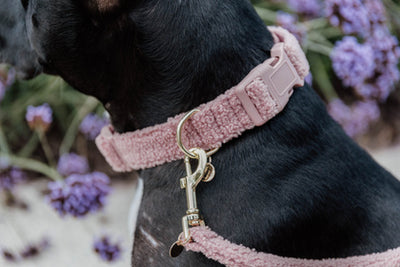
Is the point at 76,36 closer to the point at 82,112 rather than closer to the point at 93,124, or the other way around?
the point at 93,124

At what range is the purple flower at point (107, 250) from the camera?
1678mm

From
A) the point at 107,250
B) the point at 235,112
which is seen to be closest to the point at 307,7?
the point at 235,112

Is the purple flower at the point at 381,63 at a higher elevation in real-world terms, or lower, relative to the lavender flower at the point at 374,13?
lower

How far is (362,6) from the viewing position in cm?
171

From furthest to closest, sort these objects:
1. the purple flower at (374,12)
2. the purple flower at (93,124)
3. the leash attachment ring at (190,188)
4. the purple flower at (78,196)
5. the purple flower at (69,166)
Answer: the purple flower at (93,124) < the purple flower at (69,166) < the purple flower at (374,12) < the purple flower at (78,196) < the leash attachment ring at (190,188)

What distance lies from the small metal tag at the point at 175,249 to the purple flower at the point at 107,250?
728 millimetres

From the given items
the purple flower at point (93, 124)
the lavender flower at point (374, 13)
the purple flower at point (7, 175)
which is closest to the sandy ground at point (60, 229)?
the purple flower at point (7, 175)

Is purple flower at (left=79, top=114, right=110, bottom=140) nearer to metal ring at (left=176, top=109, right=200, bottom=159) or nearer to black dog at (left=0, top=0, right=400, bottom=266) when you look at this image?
black dog at (left=0, top=0, right=400, bottom=266)

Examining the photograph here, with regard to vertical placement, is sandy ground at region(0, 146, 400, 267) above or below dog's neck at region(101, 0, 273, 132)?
below

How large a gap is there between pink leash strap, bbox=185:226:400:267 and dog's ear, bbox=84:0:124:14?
0.52m

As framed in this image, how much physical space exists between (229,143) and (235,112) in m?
0.09

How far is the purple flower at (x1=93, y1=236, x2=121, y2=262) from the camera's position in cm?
168

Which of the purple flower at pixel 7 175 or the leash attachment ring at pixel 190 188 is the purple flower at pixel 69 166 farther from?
the leash attachment ring at pixel 190 188

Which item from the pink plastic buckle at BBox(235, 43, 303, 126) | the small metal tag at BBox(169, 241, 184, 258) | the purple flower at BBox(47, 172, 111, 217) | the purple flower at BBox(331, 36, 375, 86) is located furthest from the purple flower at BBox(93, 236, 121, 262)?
the purple flower at BBox(331, 36, 375, 86)
